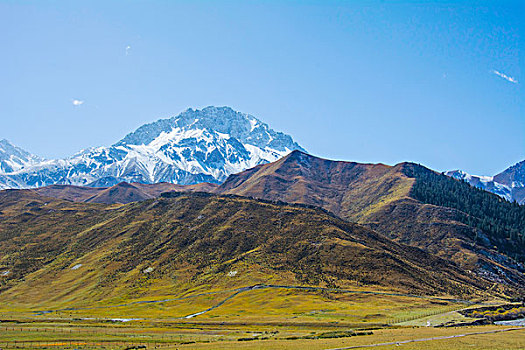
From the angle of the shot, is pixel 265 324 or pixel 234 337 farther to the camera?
pixel 265 324

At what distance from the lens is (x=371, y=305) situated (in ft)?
460

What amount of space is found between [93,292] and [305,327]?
367 ft

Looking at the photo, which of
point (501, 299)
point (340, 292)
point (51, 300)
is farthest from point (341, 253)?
point (51, 300)

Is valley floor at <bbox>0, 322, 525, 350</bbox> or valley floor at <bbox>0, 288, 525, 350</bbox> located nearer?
valley floor at <bbox>0, 322, 525, 350</bbox>

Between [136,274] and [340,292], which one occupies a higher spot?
[136,274]

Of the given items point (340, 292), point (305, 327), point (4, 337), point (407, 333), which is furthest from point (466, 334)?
point (4, 337)

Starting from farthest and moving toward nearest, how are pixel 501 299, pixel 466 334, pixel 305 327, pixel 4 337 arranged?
pixel 501 299 → pixel 305 327 → pixel 4 337 → pixel 466 334

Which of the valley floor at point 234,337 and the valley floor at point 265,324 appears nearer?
the valley floor at point 234,337

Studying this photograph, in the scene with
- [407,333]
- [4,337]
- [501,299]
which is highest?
[4,337]

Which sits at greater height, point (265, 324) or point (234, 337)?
point (234, 337)

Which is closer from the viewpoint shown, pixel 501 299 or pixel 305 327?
pixel 305 327

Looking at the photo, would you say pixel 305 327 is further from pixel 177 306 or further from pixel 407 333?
pixel 177 306

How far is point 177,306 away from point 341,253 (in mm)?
74333

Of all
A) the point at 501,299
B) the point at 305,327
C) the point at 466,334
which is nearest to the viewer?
the point at 466,334
